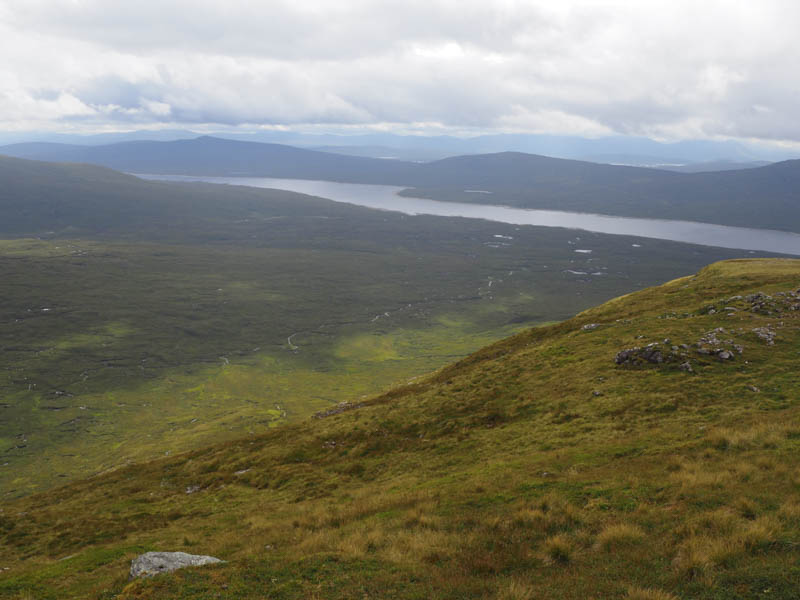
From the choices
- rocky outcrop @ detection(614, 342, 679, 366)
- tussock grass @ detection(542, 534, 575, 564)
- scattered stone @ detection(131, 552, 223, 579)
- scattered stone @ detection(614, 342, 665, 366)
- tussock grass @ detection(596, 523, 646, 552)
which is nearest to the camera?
tussock grass @ detection(542, 534, 575, 564)

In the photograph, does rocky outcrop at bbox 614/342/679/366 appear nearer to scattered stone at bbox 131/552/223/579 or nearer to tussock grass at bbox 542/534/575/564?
tussock grass at bbox 542/534/575/564

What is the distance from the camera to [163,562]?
1562cm

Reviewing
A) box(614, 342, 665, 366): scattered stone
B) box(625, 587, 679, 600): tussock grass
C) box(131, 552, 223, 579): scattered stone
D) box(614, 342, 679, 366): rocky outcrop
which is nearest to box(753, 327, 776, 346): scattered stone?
box(614, 342, 679, 366): rocky outcrop

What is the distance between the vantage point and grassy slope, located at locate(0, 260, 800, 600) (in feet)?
41.3

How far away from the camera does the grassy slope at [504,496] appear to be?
41.3 feet

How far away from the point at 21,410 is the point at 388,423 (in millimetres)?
114632

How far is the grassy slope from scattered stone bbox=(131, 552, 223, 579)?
2.05ft

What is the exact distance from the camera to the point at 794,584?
10438 millimetres

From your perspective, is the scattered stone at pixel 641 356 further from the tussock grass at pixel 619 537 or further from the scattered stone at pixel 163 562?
the scattered stone at pixel 163 562

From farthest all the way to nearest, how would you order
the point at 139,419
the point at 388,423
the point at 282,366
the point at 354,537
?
the point at 282,366, the point at 139,419, the point at 388,423, the point at 354,537

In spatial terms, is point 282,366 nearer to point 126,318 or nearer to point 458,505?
point 126,318

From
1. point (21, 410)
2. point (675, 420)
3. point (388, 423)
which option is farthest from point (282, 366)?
point (675, 420)

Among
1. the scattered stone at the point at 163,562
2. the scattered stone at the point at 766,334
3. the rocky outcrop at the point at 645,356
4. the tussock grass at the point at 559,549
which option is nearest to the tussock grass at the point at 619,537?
the tussock grass at the point at 559,549

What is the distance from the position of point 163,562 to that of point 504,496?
12.4 metres
